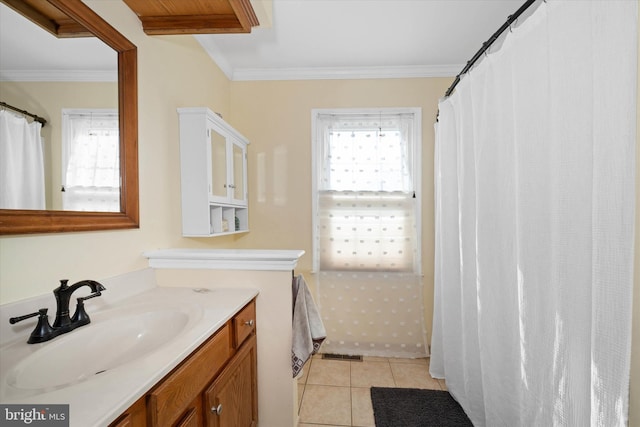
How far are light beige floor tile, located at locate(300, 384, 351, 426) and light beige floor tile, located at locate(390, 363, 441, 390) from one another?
428mm

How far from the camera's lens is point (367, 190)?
2.47m

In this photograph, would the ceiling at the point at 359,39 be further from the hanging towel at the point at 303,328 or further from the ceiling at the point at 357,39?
the hanging towel at the point at 303,328

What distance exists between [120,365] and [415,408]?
175cm

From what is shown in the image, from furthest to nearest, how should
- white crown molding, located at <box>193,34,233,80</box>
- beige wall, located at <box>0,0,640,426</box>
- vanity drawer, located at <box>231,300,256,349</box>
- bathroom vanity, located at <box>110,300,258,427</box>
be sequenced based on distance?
white crown molding, located at <box>193,34,233,80</box> → vanity drawer, located at <box>231,300,256,349</box> → beige wall, located at <box>0,0,640,426</box> → bathroom vanity, located at <box>110,300,258,427</box>

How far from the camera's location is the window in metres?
2.44

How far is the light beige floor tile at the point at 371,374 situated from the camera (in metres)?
2.01

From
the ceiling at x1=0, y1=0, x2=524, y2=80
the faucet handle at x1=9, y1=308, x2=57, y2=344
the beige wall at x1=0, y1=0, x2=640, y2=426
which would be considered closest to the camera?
the faucet handle at x1=9, y1=308, x2=57, y2=344

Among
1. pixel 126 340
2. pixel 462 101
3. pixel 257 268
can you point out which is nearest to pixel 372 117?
pixel 462 101

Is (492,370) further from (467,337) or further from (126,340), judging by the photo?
(126,340)

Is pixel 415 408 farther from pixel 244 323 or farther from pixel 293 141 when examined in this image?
pixel 293 141

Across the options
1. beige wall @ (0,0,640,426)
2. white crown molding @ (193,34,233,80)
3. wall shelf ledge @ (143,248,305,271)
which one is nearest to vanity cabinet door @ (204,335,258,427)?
wall shelf ledge @ (143,248,305,271)

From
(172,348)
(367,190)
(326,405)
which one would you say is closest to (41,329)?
(172,348)

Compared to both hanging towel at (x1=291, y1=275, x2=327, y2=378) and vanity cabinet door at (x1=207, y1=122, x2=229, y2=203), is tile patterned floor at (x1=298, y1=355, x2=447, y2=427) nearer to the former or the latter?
hanging towel at (x1=291, y1=275, x2=327, y2=378)

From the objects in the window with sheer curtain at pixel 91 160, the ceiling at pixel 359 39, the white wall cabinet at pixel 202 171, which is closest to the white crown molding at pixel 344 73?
the ceiling at pixel 359 39
